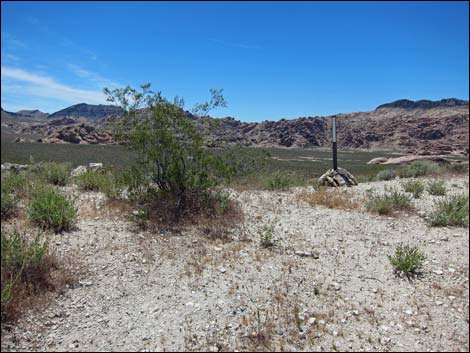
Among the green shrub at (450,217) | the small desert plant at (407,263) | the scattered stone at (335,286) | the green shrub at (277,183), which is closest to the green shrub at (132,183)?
the green shrub at (277,183)

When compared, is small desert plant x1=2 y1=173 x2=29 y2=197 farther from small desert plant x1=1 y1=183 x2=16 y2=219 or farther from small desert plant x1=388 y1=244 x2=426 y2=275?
small desert plant x1=388 y1=244 x2=426 y2=275

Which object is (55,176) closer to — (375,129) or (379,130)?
(379,130)

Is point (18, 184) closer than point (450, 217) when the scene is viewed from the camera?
No

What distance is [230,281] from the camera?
13.2ft

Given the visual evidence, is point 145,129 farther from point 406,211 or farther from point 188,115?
Result: point 406,211

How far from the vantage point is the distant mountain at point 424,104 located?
5030 inches

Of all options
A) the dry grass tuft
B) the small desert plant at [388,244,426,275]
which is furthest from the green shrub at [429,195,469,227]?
the small desert plant at [388,244,426,275]

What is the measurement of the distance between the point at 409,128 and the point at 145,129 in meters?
109

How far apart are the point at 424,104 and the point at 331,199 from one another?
149246mm

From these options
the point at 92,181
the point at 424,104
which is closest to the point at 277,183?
the point at 92,181

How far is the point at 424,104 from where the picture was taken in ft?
445

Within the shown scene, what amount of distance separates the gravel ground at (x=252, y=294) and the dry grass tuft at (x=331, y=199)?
1.56 m

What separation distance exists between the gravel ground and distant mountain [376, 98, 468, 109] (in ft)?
473

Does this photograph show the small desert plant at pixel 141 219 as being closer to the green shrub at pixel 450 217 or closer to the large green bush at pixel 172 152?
the large green bush at pixel 172 152
